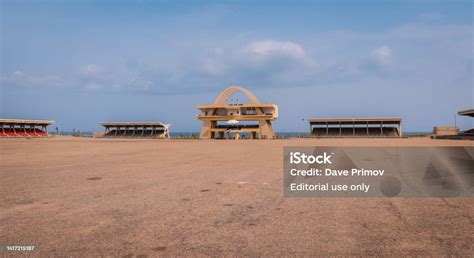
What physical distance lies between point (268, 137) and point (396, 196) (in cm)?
6445

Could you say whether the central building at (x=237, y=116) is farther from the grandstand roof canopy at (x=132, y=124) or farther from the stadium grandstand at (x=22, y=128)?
the stadium grandstand at (x=22, y=128)

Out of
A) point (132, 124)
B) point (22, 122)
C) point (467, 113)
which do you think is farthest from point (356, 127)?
point (22, 122)

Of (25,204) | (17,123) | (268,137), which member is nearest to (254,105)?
(268,137)

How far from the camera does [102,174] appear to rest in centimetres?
1257

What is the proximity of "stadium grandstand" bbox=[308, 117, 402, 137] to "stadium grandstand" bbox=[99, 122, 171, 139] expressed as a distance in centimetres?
3609

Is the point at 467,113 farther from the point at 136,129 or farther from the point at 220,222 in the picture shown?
the point at 136,129

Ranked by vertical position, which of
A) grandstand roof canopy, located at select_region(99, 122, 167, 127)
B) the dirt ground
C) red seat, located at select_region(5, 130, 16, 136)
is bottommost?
the dirt ground

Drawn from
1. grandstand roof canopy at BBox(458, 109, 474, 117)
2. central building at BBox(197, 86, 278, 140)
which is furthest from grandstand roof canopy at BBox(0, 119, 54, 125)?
grandstand roof canopy at BBox(458, 109, 474, 117)

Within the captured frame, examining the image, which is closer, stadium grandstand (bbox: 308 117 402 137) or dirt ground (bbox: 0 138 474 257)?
dirt ground (bbox: 0 138 474 257)

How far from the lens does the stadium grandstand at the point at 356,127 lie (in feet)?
240

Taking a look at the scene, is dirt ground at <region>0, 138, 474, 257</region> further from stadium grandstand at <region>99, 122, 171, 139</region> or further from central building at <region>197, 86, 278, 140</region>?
stadium grandstand at <region>99, 122, 171, 139</region>

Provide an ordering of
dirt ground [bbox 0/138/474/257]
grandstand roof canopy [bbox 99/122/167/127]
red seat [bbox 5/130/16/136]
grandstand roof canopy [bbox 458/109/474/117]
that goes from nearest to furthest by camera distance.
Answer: dirt ground [bbox 0/138/474/257], grandstand roof canopy [bbox 458/109/474/117], red seat [bbox 5/130/16/136], grandstand roof canopy [bbox 99/122/167/127]

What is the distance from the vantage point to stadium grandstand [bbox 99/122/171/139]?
87.5m

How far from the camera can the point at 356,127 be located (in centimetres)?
7875
